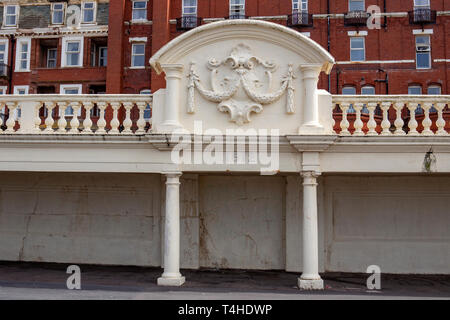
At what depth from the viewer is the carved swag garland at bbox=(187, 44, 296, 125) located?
10094mm

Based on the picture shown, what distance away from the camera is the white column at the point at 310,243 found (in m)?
9.66

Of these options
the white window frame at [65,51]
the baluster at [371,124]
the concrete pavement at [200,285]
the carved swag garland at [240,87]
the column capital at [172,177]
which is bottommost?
the concrete pavement at [200,285]

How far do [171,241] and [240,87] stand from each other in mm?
3574

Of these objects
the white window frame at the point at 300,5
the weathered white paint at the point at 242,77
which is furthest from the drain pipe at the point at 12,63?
the weathered white paint at the point at 242,77

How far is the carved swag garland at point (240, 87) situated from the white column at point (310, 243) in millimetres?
1606

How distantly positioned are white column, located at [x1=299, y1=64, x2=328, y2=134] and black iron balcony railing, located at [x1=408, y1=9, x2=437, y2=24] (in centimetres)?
2757

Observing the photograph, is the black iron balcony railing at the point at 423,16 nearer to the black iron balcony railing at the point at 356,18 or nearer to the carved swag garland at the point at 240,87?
the black iron balcony railing at the point at 356,18

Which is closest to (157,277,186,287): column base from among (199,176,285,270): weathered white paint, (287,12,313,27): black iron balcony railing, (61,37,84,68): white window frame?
(199,176,285,270): weathered white paint

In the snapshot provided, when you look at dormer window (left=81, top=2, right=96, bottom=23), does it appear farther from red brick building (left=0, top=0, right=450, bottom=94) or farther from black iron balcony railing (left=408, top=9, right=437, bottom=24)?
black iron balcony railing (left=408, top=9, right=437, bottom=24)

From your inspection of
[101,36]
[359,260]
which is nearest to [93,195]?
[359,260]

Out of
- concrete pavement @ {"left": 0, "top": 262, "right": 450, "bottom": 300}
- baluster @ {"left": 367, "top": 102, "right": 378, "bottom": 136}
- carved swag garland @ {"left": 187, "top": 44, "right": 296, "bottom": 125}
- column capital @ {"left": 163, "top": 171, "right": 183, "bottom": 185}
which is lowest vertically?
concrete pavement @ {"left": 0, "top": 262, "right": 450, "bottom": 300}

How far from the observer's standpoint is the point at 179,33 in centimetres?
3547

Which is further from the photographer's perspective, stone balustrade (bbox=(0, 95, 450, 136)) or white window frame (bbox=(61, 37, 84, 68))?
white window frame (bbox=(61, 37, 84, 68))

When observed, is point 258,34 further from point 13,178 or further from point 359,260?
point 13,178
